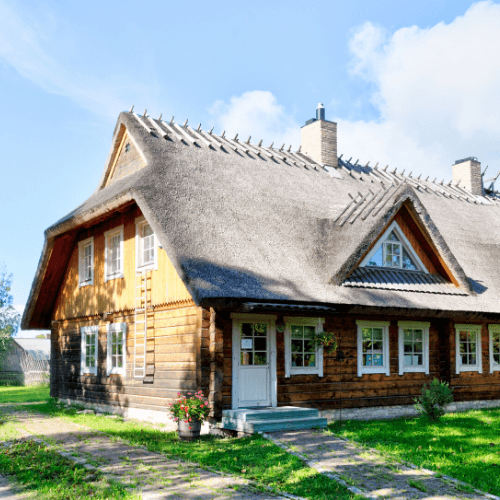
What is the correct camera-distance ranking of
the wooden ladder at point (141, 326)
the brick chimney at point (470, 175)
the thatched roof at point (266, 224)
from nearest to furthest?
the thatched roof at point (266, 224)
the wooden ladder at point (141, 326)
the brick chimney at point (470, 175)

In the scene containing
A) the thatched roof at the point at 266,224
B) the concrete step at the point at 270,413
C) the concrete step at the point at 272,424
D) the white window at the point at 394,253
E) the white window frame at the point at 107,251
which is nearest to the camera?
the concrete step at the point at 272,424

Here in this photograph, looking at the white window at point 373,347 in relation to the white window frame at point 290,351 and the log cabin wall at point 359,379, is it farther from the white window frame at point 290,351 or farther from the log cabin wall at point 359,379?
the white window frame at point 290,351

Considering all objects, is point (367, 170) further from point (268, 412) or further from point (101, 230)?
point (268, 412)

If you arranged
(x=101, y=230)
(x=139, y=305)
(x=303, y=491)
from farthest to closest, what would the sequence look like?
1. (x=101, y=230)
2. (x=139, y=305)
3. (x=303, y=491)

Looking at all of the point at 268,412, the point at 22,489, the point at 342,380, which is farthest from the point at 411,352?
the point at 22,489

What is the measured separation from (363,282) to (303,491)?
23.8ft

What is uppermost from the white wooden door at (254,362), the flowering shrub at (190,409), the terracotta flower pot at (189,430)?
the white wooden door at (254,362)

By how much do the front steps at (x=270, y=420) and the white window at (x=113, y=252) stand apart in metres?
5.92

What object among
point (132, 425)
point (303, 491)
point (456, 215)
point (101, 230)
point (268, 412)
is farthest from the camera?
point (456, 215)

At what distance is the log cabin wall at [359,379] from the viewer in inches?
529

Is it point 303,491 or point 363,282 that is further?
point 363,282

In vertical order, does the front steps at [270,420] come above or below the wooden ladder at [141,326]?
below

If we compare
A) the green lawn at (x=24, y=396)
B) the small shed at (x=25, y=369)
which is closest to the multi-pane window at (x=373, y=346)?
the green lawn at (x=24, y=396)

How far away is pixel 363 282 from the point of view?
14.4m
